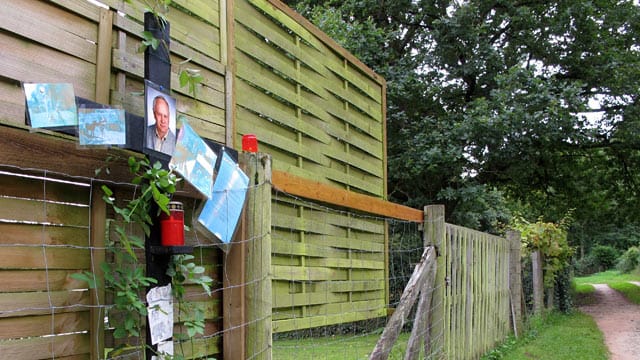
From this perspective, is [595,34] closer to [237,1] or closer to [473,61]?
[473,61]

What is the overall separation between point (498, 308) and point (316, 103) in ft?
18.0

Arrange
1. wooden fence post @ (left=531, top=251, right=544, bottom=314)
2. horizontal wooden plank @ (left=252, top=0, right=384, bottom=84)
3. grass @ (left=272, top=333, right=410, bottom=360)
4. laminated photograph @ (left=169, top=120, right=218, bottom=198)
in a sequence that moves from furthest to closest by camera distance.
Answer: wooden fence post @ (left=531, top=251, right=544, bottom=314) < grass @ (left=272, top=333, right=410, bottom=360) < horizontal wooden plank @ (left=252, top=0, right=384, bottom=84) < laminated photograph @ (left=169, top=120, right=218, bottom=198)

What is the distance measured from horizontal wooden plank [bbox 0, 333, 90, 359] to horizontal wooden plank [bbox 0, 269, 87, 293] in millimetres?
151

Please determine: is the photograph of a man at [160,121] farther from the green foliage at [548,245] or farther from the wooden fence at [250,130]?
the green foliage at [548,245]

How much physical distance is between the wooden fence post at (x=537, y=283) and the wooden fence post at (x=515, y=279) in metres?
2.56

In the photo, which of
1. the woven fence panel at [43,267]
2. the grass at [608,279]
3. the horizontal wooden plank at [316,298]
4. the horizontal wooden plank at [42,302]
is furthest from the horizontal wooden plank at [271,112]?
the grass at [608,279]

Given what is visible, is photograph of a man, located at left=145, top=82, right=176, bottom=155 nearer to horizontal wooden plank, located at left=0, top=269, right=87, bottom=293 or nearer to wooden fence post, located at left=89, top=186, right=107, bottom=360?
wooden fence post, located at left=89, top=186, right=107, bottom=360

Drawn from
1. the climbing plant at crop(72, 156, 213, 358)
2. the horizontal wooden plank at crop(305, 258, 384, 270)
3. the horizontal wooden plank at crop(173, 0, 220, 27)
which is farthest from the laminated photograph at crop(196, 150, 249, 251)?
the horizontal wooden plank at crop(305, 258, 384, 270)

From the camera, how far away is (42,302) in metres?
1.76

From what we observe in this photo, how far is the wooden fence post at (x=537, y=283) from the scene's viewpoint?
12220 millimetres

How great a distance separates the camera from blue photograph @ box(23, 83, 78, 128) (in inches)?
64.9

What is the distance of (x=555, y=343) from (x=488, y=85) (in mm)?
6163

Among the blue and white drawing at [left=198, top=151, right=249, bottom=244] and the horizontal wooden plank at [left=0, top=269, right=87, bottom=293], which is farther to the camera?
the blue and white drawing at [left=198, top=151, right=249, bottom=244]

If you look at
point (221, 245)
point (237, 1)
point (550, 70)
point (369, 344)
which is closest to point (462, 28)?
point (550, 70)
